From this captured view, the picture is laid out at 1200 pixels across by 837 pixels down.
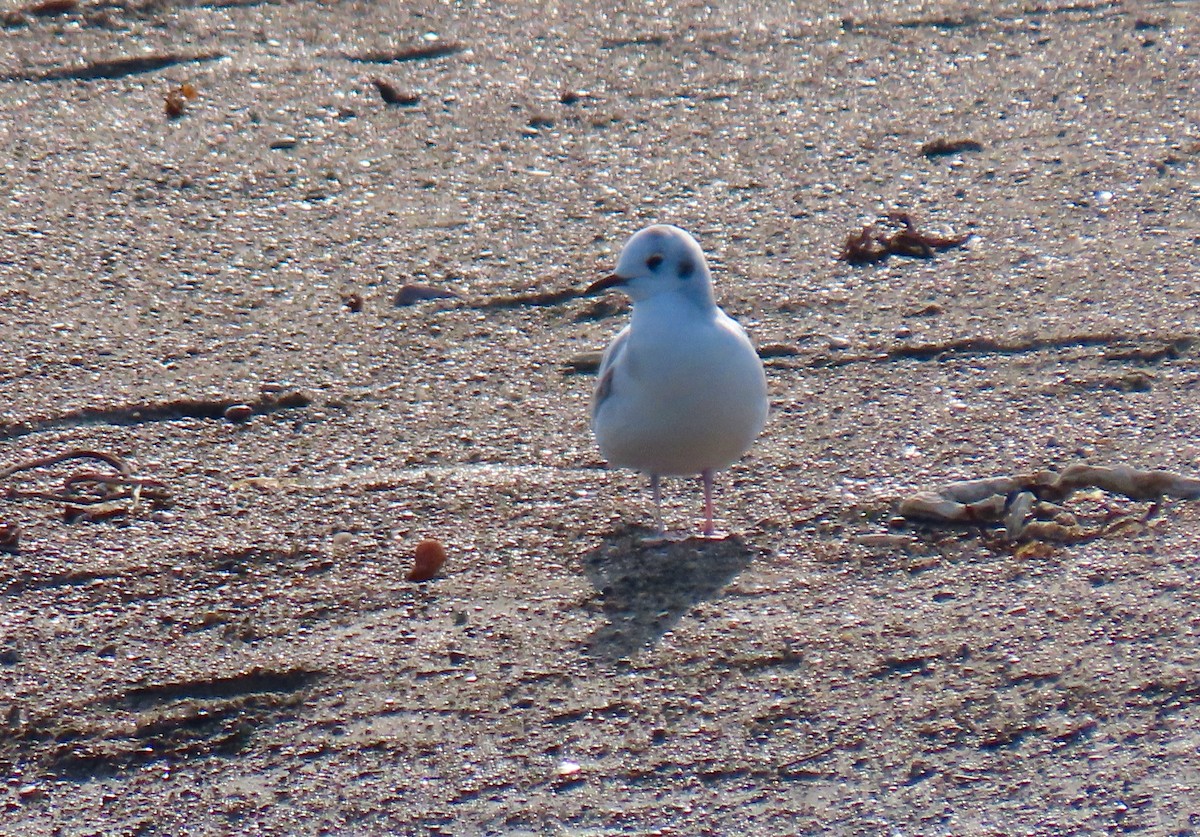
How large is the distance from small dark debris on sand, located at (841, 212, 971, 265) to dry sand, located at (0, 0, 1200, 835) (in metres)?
0.08

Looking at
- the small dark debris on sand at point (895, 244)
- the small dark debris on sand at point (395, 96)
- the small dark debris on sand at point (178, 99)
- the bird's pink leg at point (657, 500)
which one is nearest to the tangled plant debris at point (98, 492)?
the bird's pink leg at point (657, 500)

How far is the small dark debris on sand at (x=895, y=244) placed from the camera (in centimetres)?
543

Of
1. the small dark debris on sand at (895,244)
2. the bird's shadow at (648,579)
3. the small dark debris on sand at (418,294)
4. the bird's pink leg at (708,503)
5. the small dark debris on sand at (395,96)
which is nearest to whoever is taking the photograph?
the bird's shadow at (648,579)

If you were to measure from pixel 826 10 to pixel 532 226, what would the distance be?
2726 millimetres

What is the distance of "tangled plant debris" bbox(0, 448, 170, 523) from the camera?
402cm

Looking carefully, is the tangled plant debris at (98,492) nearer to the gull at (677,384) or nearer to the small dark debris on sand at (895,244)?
the gull at (677,384)

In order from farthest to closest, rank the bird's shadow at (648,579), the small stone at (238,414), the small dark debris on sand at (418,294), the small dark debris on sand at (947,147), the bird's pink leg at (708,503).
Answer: the small dark debris on sand at (947,147), the small dark debris on sand at (418,294), the small stone at (238,414), the bird's pink leg at (708,503), the bird's shadow at (648,579)

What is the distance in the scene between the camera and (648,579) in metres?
3.64

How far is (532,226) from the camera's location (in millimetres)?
5828

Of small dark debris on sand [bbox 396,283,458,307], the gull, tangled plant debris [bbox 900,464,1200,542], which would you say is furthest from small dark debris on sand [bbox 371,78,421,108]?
tangled plant debris [bbox 900,464,1200,542]

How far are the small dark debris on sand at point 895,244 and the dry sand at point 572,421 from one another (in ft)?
0.25

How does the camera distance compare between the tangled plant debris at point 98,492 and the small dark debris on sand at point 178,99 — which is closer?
the tangled plant debris at point 98,492

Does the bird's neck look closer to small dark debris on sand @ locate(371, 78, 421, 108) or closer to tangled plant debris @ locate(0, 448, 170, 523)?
tangled plant debris @ locate(0, 448, 170, 523)

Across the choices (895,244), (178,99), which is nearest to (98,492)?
(895,244)
